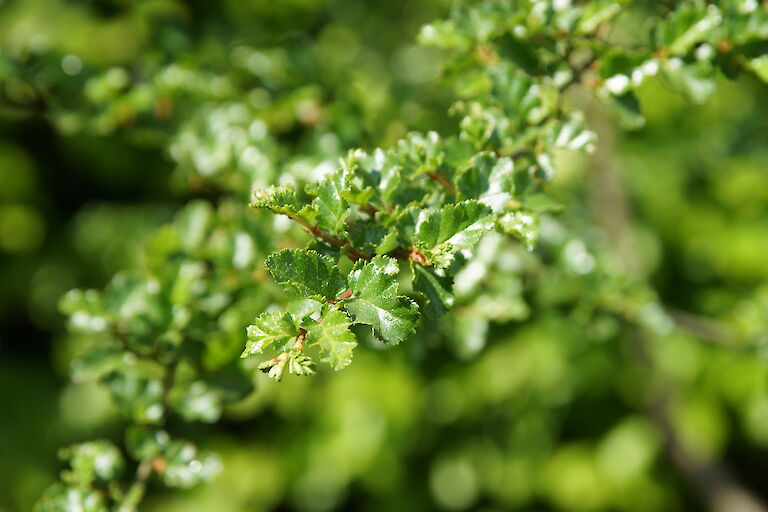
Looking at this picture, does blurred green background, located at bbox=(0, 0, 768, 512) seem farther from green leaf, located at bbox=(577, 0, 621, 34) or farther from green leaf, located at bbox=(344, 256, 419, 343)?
green leaf, located at bbox=(344, 256, 419, 343)

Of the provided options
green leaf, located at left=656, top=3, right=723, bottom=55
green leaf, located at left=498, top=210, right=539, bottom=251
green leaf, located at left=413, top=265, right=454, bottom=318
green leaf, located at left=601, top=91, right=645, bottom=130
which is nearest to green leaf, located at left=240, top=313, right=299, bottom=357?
green leaf, located at left=413, top=265, right=454, bottom=318

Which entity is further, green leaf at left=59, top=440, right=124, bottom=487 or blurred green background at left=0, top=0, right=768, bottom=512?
blurred green background at left=0, top=0, right=768, bottom=512

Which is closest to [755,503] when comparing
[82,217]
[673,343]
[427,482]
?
[673,343]

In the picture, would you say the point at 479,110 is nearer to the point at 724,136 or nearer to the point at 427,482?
the point at 724,136

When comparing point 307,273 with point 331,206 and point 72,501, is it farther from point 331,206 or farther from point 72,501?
point 72,501

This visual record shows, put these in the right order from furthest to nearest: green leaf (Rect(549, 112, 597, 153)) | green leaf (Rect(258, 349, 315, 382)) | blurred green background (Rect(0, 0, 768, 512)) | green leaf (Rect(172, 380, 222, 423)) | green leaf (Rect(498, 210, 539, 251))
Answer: blurred green background (Rect(0, 0, 768, 512)) → green leaf (Rect(172, 380, 222, 423)) → green leaf (Rect(549, 112, 597, 153)) → green leaf (Rect(498, 210, 539, 251)) → green leaf (Rect(258, 349, 315, 382))

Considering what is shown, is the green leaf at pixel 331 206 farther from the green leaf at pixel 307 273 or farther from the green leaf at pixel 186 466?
the green leaf at pixel 186 466
